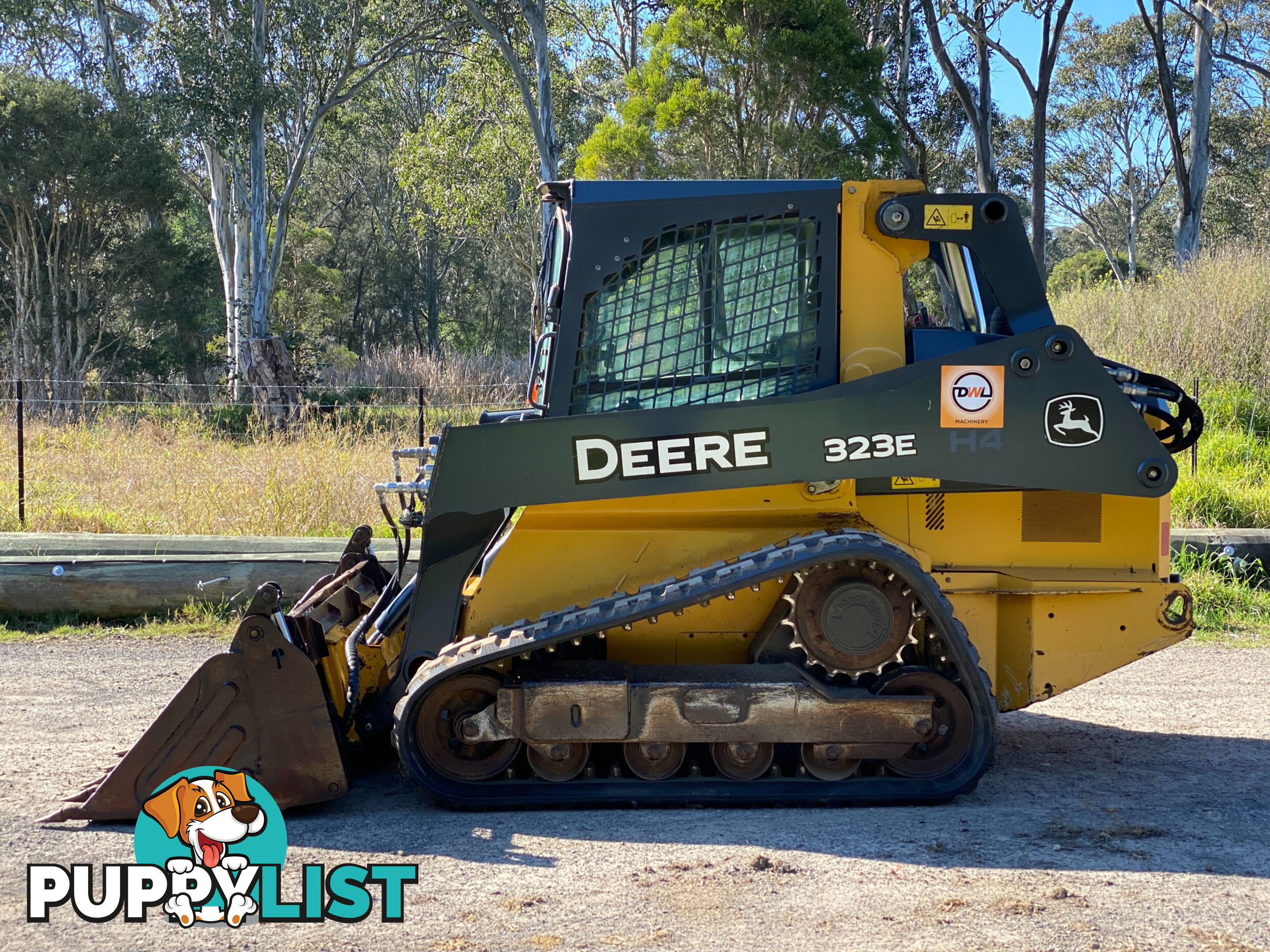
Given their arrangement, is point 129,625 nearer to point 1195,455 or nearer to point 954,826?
point 954,826

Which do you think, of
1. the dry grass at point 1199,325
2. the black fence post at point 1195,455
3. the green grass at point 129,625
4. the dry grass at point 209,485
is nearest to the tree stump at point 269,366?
the dry grass at point 209,485

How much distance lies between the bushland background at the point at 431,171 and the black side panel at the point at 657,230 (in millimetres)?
5148

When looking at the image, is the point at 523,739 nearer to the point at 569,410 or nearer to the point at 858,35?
the point at 569,410

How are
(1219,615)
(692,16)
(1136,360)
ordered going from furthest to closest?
(692,16) → (1136,360) → (1219,615)

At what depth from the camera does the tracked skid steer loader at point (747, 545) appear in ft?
14.3

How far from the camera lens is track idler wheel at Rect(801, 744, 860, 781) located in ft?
14.7

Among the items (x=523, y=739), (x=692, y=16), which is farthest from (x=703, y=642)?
(x=692, y=16)

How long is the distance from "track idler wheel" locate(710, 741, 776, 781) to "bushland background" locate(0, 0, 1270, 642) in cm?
508

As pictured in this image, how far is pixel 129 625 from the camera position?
8.15 meters

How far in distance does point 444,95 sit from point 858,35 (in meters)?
16.7

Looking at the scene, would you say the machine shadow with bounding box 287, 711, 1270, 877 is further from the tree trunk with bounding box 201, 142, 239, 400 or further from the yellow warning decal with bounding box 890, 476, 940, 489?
the tree trunk with bounding box 201, 142, 239, 400

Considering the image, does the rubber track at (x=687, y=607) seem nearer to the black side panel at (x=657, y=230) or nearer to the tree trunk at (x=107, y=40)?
the black side panel at (x=657, y=230)

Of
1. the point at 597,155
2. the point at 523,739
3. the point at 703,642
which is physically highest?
the point at 597,155

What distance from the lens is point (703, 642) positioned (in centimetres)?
471
